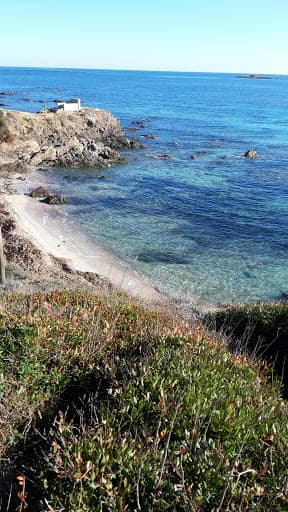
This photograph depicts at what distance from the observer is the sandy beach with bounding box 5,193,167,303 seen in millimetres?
21984

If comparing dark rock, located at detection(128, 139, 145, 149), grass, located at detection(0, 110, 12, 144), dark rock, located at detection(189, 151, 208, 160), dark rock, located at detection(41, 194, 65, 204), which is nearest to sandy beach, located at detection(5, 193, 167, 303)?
dark rock, located at detection(41, 194, 65, 204)

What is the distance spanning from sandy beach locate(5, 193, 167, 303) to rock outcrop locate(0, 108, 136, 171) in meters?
12.6

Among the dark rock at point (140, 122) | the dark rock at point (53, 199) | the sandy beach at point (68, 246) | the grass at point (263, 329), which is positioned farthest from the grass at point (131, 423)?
the dark rock at point (140, 122)

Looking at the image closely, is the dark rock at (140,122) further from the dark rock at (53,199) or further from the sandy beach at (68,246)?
the sandy beach at (68,246)

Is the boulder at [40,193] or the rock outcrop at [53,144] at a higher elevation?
the rock outcrop at [53,144]

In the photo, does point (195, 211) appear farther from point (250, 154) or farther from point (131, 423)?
point (131, 423)


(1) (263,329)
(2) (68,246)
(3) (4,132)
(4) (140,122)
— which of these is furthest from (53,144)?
(1) (263,329)

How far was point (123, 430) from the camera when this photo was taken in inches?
222

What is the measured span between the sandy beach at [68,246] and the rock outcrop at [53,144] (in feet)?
41.4

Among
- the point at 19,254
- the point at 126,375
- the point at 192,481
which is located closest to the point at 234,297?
the point at 19,254

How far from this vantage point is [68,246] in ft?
86.8

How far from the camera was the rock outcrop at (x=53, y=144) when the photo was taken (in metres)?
45.9

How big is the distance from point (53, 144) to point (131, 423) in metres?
48.2

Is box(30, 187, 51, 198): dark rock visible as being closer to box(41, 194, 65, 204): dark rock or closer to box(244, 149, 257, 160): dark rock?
box(41, 194, 65, 204): dark rock
